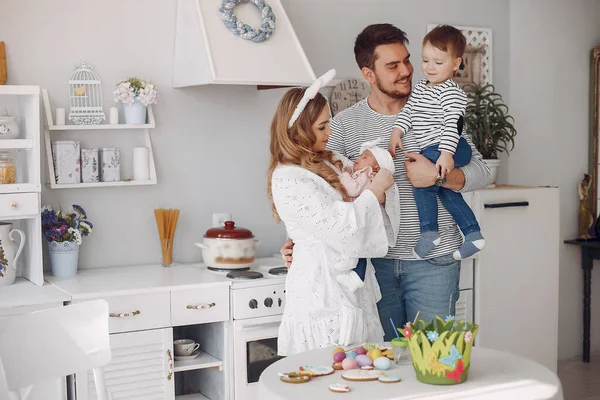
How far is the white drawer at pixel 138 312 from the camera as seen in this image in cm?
331

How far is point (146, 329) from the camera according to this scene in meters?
3.39

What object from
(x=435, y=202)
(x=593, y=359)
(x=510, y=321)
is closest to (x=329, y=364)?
(x=435, y=202)

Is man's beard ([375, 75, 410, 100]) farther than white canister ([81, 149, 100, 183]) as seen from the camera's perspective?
No

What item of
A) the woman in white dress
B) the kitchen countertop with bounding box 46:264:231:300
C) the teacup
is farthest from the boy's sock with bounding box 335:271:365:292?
the teacup

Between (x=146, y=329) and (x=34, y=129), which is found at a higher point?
(x=34, y=129)

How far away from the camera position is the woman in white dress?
2.80m

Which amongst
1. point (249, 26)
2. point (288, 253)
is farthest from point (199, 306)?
point (249, 26)

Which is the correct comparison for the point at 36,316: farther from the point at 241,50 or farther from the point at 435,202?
the point at 241,50

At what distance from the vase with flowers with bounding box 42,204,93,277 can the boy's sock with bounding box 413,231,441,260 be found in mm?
1529

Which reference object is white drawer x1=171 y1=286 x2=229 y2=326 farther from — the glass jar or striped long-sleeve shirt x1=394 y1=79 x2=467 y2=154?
striped long-sleeve shirt x1=394 y1=79 x2=467 y2=154

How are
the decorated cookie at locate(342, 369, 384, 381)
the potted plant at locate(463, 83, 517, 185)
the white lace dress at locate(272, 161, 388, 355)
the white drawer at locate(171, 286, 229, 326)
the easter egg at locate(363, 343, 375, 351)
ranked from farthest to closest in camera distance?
the potted plant at locate(463, 83, 517, 185) → the white drawer at locate(171, 286, 229, 326) → the white lace dress at locate(272, 161, 388, 355) → the easter egg at locate(363, 343, 375, 351) → the decorated cookie at locate(342, 369, 384, 381)

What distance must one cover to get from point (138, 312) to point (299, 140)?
1.02 metres

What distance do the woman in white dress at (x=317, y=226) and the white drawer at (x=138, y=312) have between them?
66 centimetres

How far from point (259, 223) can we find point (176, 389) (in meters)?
0.91
